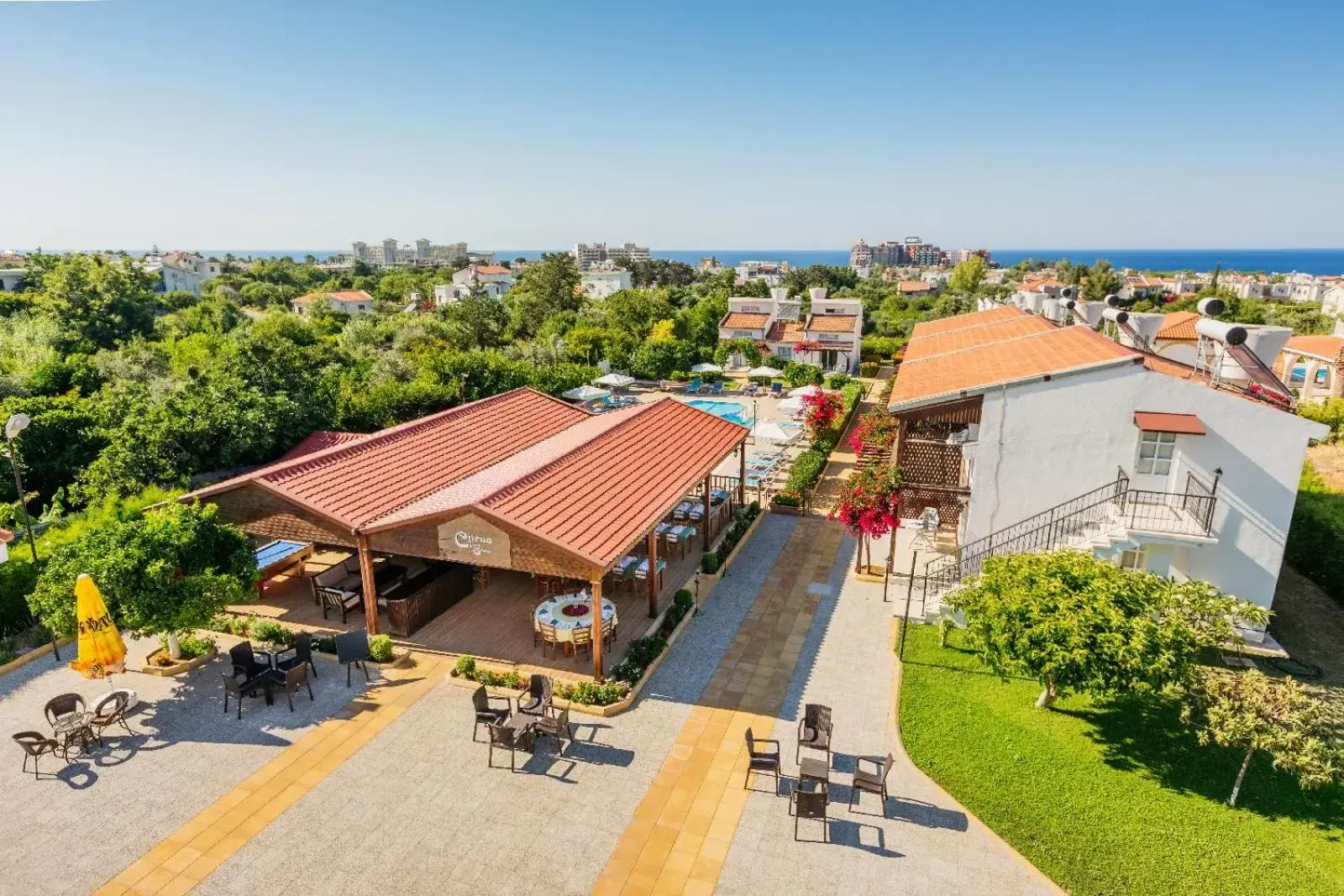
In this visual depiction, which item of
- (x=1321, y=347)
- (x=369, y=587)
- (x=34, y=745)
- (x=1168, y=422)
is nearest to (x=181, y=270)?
(x=369, y=587)

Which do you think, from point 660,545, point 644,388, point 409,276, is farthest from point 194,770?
point 409,276

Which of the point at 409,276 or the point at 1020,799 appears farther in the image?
the point at 409,276

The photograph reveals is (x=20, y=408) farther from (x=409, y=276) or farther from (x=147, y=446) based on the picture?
(x=409, y=276)

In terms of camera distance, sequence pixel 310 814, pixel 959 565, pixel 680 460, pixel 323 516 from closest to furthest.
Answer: pixel 310 814 < pixel 323 516 < pixel 959 565 < pixel 680 460

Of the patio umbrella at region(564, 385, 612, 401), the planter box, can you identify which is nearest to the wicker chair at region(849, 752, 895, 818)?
the planter box

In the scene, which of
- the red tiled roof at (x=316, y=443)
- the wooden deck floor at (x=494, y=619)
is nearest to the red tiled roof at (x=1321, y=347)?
the wooden deck floor at (x=494, y=619)

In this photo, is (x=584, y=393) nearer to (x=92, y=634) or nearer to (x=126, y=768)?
(x=92, y=634)
